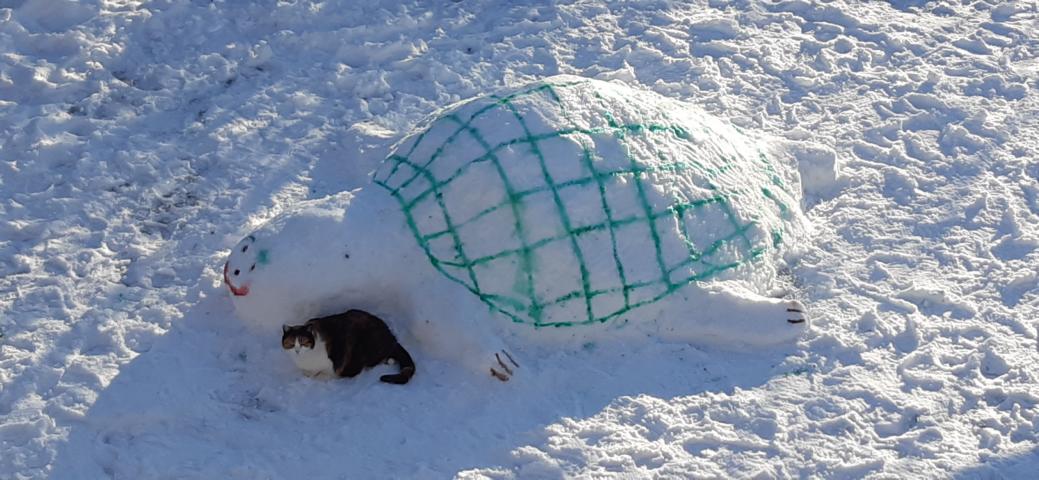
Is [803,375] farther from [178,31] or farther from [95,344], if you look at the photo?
[178,31]

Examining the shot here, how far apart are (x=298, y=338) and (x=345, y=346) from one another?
0.15m

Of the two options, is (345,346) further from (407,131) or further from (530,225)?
(407,131)

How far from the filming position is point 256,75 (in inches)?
191

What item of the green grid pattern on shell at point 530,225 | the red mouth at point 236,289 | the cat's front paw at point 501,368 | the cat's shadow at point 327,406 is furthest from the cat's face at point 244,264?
the cat's front paw at point 501,368

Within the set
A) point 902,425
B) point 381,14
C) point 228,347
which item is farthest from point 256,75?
point 902,425

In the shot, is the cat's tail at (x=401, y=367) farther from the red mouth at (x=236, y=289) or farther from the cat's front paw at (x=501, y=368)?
the red mouth at (x=236, y=289)

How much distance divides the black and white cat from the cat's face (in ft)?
0.60

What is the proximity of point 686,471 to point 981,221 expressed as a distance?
175 cm

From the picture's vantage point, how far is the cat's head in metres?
3.46

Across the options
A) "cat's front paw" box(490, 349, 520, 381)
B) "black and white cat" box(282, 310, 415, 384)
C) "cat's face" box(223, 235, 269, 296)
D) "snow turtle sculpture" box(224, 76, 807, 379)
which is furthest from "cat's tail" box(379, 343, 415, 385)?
"cat's face" box(223, 235, 269, 296)

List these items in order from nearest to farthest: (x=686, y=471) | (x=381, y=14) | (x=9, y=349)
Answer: (x=686, y=471), (x=9, y=349), (x=381, y=14)

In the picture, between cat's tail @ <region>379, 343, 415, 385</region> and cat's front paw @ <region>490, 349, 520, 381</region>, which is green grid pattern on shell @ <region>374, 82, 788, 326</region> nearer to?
cat's front paw @ <region>490, 349, 520, 381</region>

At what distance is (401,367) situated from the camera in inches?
140

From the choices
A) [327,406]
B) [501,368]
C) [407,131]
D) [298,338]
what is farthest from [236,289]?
[407,131]
